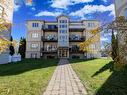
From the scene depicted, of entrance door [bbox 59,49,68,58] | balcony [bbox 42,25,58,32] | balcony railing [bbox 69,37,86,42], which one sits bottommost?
entrance door [bbox 59,49,68,58]

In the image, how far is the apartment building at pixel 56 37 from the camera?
50.4m

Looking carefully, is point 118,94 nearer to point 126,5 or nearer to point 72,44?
point 126,5

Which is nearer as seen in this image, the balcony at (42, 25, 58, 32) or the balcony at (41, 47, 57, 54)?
the balcony at (41, 47, 57, 54)

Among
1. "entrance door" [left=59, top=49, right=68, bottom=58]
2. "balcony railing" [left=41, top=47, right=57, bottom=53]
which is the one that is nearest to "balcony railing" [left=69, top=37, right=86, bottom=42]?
"entrance door" [left=59, top=49, right=68, bottom=58]

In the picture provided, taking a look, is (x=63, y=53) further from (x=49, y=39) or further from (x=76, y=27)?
(x=76, y=27)

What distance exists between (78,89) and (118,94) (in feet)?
5.80

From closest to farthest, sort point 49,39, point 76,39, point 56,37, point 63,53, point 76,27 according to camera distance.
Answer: point 63,53 < point 76,39 < point 76,27 < point 49,39 < point 56,37

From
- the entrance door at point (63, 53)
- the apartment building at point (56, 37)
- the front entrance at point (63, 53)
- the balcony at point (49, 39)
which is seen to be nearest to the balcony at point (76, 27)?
the apartment building at point (56, 37)

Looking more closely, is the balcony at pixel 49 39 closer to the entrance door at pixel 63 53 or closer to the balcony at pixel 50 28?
the balcony at pixel 50 28

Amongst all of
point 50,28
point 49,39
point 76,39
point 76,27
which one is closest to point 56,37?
point 49,39

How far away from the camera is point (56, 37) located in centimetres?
5178

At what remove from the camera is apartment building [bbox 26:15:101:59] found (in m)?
50.4

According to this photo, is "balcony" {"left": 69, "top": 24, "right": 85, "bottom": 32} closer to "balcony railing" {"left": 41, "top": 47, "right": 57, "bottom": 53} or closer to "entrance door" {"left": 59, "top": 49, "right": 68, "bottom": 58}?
"entrance door" {"left": 59, "top": 49, "right": 68, "bottom": 58}

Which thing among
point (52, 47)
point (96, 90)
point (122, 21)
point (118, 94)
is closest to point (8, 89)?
point (96, 90)
